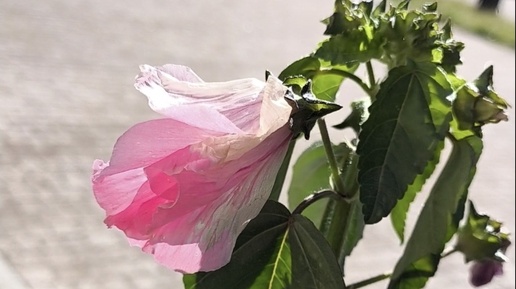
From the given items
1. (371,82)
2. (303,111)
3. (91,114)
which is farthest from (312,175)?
(91,114)

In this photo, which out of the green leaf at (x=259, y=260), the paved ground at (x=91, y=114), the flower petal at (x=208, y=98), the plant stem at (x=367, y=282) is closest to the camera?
the flower petal at (x=208, y=98)

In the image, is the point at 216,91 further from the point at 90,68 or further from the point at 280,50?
the point at 280,50

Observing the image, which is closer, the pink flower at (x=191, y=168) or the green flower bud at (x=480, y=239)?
the pink flower at (x=191, y=168)

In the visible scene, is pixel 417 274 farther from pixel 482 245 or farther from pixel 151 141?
pixel 151 141

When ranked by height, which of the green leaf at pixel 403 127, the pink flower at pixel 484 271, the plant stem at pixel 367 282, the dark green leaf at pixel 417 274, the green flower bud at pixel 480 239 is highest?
the green leaf at pixel 403 127

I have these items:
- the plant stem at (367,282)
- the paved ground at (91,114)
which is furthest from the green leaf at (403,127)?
the paved ground at (91,114)

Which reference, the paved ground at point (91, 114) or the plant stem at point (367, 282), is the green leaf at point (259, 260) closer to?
the plant stem at point (367, 282)

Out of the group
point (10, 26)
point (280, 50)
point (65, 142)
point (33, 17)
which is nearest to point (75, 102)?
point (65, 142)
